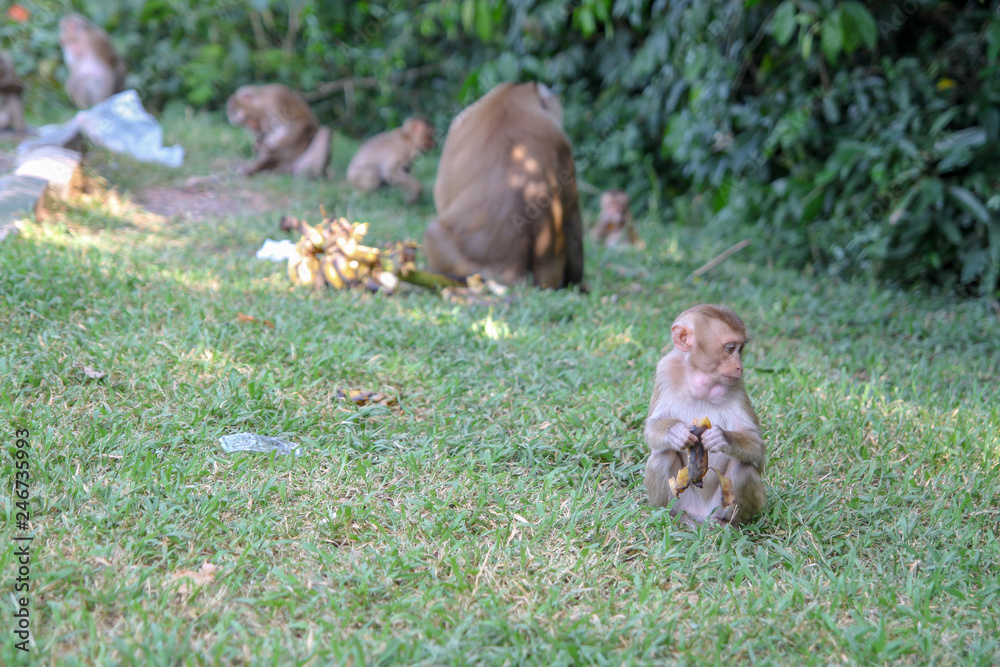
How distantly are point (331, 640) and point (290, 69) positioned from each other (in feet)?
31.5

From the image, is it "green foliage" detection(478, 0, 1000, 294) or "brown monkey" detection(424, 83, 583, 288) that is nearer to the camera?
"brown monkey" detection(424, 83, 583, 288)

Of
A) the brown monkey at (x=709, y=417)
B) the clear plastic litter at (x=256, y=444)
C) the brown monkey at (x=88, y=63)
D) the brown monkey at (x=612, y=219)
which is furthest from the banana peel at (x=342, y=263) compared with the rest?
the brown monkey at (x=88, y=63)

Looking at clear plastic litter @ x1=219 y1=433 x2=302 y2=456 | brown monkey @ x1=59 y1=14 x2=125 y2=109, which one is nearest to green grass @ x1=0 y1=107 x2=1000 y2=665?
clear plastic litter @ x1=219 y1=433 x2=302 y2=456

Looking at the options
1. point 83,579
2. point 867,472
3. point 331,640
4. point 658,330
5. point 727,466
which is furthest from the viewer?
point 658,330

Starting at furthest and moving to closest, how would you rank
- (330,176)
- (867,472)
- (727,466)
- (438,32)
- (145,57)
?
(145,57), (438,32), (330,176), (867,472), (727,466)

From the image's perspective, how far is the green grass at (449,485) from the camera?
207cm

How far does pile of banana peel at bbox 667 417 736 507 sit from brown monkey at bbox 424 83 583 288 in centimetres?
266

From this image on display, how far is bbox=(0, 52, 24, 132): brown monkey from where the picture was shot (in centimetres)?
750

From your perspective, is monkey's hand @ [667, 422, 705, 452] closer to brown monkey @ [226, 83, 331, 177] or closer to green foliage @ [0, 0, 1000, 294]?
green foliage @ [0, 0, 1000, 294]

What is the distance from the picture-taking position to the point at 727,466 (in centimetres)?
252

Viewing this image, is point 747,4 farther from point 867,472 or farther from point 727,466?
point 727,466

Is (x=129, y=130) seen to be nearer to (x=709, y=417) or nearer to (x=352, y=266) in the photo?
(x=352, y=266)

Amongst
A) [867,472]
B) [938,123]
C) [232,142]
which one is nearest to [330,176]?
[232,142]

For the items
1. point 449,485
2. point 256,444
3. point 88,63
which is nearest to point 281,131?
point 88,63
